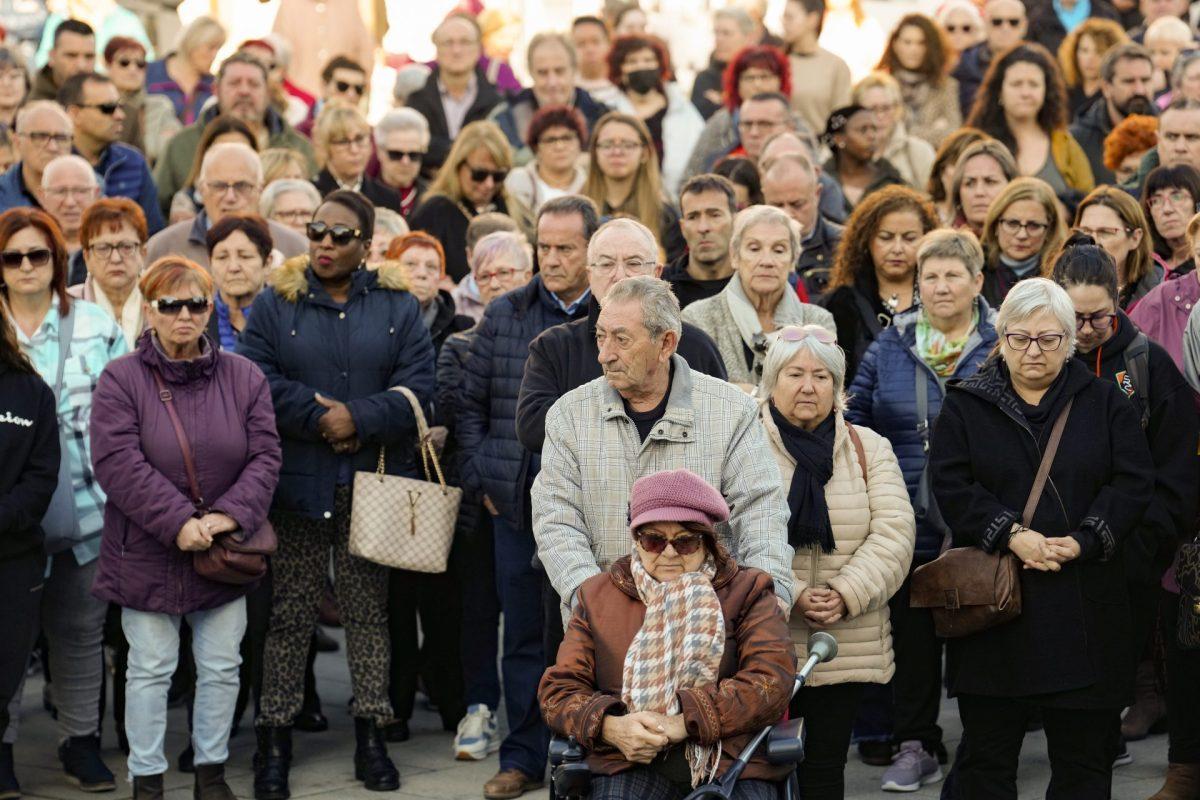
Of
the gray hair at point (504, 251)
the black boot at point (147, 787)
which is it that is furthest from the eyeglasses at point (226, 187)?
the black boot at point (147, 787)

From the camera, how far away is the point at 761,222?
875cm

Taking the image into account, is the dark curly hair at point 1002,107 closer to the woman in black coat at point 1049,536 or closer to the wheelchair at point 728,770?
the woman in black coat at point 1049,536

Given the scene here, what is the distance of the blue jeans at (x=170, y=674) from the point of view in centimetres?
815

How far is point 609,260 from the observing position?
7926 millimetres

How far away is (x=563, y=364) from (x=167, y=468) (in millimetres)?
1687

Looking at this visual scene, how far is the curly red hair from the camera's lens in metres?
13.0

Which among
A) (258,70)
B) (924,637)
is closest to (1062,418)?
(924,637)

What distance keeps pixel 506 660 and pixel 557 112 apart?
4.33 meters

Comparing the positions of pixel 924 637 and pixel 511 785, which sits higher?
pixel 924 637

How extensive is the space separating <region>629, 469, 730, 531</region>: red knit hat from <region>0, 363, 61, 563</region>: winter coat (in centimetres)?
303

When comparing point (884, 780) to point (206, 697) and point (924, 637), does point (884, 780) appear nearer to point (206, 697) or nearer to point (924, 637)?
point (924, 637)

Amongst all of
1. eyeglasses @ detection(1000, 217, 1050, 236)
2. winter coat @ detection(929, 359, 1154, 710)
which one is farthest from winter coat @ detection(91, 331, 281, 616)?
eyeglasses @ detection(1000, 217, 1050, 236)

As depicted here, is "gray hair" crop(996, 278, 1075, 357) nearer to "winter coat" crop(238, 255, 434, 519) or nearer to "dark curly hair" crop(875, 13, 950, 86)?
"winter coat" crop(238, 255, 434, 519)

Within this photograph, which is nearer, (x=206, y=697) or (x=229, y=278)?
(x=206, y=697)
